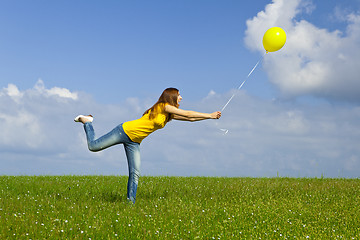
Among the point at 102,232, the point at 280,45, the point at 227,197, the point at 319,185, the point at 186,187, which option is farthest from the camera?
the point at 319,185

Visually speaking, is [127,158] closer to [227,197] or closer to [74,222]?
[74,222]

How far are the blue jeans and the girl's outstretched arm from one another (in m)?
1.17

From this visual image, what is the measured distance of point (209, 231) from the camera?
7.34 metres

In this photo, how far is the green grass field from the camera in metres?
7.22

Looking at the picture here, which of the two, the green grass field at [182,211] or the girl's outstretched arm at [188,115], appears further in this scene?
the girl's outstretched arm at [188,115]

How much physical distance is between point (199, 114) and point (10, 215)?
472 cm

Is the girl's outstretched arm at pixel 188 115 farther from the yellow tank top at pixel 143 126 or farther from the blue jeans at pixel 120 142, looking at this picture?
the blue jeans at pixel 120 142

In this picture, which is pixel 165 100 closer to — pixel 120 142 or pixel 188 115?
pixel 188 115

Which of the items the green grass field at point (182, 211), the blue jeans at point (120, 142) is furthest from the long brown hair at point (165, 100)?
the green grass field at point (182, 211)

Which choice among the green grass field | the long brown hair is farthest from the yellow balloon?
the green grass field

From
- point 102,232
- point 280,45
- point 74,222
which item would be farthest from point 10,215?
point 280,45

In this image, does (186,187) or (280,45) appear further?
Result: (186,187)

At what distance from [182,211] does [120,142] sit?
2.13m

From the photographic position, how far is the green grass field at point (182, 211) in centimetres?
722
